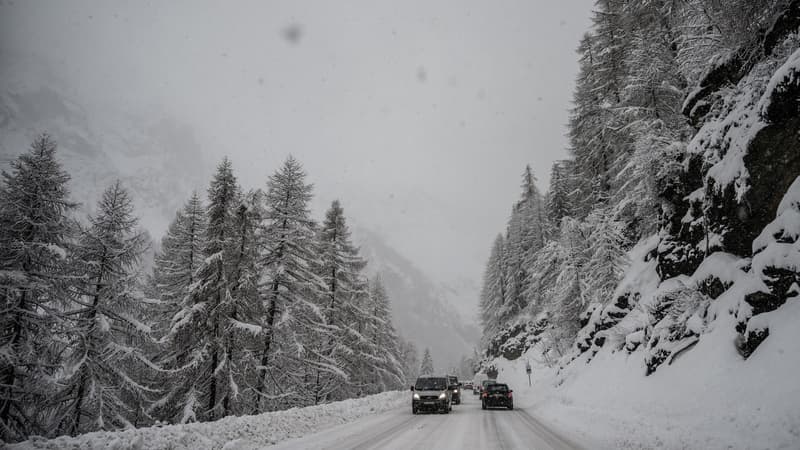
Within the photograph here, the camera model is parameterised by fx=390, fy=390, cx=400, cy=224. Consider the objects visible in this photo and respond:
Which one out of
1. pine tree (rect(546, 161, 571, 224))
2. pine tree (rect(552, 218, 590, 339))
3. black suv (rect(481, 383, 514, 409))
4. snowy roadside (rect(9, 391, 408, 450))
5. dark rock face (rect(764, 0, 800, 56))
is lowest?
black suv (rect(481, 383, 514, 409))

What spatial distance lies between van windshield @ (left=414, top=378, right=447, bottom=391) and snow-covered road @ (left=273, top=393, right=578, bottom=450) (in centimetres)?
437

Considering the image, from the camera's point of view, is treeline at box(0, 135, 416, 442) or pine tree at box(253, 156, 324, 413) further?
pine tree at box(253, 156, 324, 413)

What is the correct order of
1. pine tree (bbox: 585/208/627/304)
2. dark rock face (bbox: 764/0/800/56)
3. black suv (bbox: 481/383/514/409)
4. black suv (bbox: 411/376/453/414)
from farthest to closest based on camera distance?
pine tree (bbox: 585/208/627/304) < black suv (bbox: 481/383/514/409) < black suv (bbox: 411/376/453/414) < dark rock face (bbox: 764/0/800/56)

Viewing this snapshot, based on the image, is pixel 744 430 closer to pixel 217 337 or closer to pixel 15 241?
pixel 217 337

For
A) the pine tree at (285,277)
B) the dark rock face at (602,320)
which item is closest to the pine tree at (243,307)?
the pine tree at (285,277)

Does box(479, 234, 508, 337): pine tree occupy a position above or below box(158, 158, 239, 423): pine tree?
above

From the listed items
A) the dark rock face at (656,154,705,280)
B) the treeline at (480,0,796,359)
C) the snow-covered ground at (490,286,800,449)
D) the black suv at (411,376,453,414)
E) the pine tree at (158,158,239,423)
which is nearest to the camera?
the snow-covered ground at (490,286,800,449)

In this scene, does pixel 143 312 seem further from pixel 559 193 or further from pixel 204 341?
pixel 559 193

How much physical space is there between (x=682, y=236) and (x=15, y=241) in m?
24.4

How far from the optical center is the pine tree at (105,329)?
50.9ft

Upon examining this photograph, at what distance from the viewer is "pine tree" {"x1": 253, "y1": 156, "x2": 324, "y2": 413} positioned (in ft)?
66.5

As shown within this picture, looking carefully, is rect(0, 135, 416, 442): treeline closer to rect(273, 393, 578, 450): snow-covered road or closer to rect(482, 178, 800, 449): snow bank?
rect(273, 393, 578, 450): snow-covered road

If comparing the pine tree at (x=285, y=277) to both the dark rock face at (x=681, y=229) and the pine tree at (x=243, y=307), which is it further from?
the dark rock face at (x=681, y=229)

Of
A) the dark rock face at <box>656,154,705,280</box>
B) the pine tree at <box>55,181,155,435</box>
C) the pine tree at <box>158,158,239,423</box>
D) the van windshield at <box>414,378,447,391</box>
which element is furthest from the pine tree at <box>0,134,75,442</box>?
the dark rock face at <box>656,154,705,280</box>
